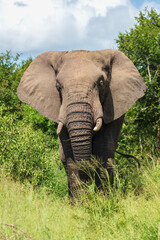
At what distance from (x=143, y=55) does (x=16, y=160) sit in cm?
554

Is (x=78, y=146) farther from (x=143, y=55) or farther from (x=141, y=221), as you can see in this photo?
(x=143, y=55)

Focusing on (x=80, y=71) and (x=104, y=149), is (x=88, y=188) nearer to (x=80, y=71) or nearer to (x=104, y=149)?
(x=104, y=149)

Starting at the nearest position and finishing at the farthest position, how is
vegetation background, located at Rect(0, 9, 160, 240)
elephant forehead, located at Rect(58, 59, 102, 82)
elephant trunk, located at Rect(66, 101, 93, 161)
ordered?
vegetation background, located at Rect(0, 9, 160, 240) < elephant trunk, located at Rect(66, 101, 93, 161) < elephant forehead, located at Rect(58, 59, 102, 82)

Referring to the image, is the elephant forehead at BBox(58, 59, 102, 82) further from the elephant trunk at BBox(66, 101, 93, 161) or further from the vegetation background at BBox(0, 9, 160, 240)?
the vegetation background at BBox(0, 9, 160, 240)

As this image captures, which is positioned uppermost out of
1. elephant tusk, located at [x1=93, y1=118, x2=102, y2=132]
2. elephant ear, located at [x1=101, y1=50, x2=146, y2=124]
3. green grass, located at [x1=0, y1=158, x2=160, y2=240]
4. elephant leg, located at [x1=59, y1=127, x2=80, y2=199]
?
elephant ear, located at [x1=101, y1=50, x2=146, y2=124]

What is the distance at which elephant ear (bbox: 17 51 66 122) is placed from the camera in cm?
632

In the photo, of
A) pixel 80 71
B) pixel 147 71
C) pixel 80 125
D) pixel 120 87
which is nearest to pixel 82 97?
pixel 80 125

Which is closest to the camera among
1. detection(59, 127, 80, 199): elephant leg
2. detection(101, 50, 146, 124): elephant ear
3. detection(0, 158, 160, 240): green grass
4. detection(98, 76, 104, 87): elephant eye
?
detection(0, 158, 160, 240): green grass

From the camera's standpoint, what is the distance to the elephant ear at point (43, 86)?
6324mm

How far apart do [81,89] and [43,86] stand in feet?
4.31

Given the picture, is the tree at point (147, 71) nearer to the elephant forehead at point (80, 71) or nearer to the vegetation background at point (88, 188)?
the vegetation background at point (88, 188)

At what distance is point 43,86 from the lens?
6.57m

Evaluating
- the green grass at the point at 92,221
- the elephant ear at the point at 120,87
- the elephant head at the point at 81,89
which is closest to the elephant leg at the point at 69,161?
the elephant head at the point at 81,89

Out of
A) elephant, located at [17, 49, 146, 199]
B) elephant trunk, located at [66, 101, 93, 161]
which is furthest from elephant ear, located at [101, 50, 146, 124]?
elephant trunk, located at [66, 101, 93, 161]
